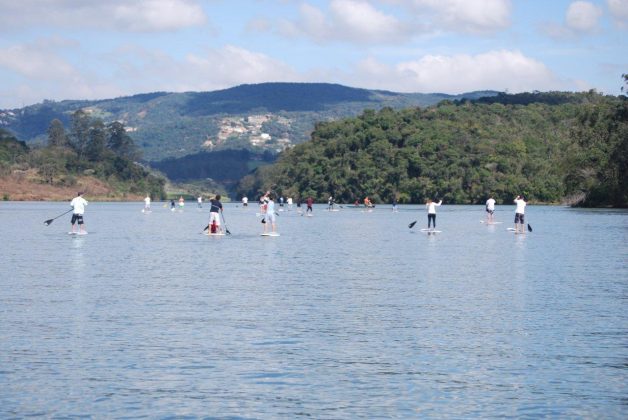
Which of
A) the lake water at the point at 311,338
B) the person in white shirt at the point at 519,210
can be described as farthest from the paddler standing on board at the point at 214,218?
the person in white shirt at the point at 519,210

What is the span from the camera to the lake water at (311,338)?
14258 mm

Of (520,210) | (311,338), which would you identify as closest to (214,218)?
(520,210)

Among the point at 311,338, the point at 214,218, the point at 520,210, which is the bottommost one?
the point at 311,338

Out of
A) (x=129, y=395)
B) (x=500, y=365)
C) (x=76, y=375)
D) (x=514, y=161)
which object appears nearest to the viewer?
(x=129, y=395)

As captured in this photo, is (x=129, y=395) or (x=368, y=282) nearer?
(x=129, y=395)

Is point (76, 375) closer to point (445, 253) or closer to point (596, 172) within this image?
point (445, 253)

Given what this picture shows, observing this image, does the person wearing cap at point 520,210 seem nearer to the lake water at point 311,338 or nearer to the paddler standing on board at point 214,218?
the paddler standing on board at point 214,218

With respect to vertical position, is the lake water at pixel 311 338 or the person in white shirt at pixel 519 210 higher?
the person in white shirt at pixel 519 210

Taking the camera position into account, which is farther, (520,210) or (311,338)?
(520,210)

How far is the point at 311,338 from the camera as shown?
19391 mm

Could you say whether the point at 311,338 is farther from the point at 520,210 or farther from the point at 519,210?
the point at 520,210

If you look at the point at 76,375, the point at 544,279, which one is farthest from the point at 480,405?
the point at 544,279

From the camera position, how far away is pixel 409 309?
23.9m

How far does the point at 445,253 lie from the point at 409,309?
69.3ft
